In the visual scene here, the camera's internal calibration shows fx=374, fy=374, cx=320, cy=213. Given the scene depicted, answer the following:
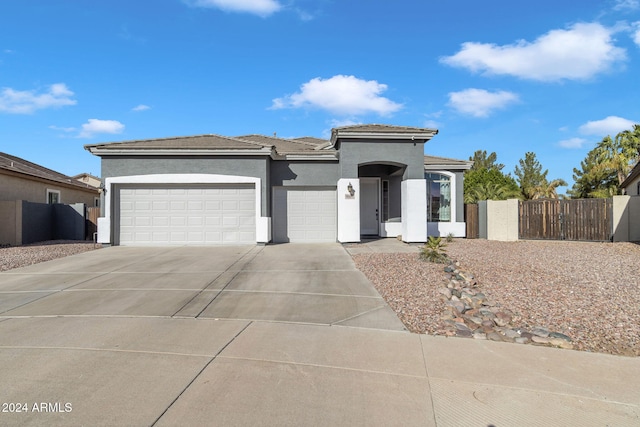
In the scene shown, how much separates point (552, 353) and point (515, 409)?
1.63m

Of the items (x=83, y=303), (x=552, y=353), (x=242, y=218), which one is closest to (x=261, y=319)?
(x=83, y=303)

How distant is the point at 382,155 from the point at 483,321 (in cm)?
968

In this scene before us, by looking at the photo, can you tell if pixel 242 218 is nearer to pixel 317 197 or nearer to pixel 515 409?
pixel 317 197

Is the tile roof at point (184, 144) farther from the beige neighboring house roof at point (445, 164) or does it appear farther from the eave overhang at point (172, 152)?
the beige neighboring house roof at point (445, 164)

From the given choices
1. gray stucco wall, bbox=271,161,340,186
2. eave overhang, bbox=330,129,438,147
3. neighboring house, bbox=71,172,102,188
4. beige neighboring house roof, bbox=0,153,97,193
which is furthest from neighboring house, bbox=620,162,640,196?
neighboring house, bbox=71,172,102,188

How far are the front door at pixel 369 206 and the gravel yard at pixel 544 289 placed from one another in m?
5.73

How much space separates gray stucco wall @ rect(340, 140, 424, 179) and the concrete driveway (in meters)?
8.17

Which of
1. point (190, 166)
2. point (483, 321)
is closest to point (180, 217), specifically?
point (190, 166)

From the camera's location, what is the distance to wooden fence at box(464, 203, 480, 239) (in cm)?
1750

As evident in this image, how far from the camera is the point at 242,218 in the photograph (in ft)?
47.5

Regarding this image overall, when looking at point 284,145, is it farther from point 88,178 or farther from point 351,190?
point 88,178

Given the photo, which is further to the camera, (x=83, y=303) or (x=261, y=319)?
(x=83, y=303)

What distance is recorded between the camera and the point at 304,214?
50.6 feet

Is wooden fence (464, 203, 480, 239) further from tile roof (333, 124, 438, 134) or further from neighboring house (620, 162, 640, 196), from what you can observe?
neighboring house (620, 162, 640, 196)
